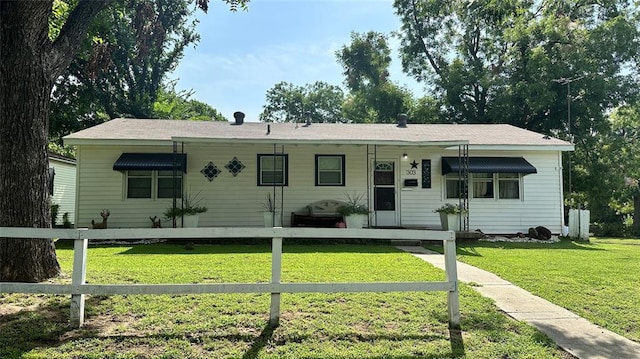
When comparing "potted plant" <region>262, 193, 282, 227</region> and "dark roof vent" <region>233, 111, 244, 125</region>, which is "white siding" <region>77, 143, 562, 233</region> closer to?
"potted plant" <region>262, 193, 282, 227</region>

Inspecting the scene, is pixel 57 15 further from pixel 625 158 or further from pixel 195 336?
pixel 625 158

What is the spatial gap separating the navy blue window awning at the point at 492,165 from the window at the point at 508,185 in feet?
1.69

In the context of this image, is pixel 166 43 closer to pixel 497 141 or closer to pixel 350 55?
pixel 350 55

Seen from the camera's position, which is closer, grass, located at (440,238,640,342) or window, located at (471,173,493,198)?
grass, located at (440,238,640,342)

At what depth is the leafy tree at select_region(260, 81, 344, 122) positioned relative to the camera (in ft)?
143

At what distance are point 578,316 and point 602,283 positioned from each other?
81.2 inches

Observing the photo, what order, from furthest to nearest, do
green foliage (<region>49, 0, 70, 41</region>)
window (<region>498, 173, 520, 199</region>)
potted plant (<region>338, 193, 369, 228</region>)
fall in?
1. window (<region>498, 173, 520, 199</region>)
2. potted plant (<region>338, 193, 369, 228</region>)
3. green foliage (<region>49, 0, 70, 41</region>)

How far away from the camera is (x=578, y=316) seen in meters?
4.22

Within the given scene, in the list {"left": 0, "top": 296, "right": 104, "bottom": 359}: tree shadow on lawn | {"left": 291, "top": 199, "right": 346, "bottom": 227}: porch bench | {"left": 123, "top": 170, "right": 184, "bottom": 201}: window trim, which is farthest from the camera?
{"left": 123, "top": 170, "right": 184, "bottom": 201}: window trim

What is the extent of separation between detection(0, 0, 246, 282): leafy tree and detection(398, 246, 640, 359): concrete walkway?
5579 millimetres

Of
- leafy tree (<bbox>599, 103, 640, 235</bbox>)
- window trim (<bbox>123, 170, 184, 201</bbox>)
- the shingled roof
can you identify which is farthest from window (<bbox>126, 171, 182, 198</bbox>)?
leafy tree (<bbox>599, 103, 640, 235</bbox>)

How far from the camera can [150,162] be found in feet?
37.6

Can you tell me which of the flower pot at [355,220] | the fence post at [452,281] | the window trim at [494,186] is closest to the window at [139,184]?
the flower pot at [355,220]

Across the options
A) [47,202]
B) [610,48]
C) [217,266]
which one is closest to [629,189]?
[610,48]
